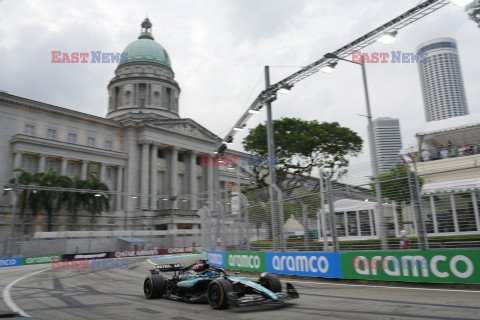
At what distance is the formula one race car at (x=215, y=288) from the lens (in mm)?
7520

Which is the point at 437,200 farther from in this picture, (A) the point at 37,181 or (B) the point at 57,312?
(A) the point at 37,181

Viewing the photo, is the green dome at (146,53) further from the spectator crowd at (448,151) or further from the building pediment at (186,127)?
the spectator crowd at (448,151)

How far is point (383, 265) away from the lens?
11180mm

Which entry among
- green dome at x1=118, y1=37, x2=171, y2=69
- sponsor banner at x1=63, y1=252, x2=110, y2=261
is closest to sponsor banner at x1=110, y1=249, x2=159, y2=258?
sponsor banner at x1=63, y1=252, x2=110, y2=261

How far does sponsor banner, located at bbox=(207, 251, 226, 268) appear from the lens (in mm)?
19750

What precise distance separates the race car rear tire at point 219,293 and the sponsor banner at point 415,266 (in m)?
5.72

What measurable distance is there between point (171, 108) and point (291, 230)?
221ft

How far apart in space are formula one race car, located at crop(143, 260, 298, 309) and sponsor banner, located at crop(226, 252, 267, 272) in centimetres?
649

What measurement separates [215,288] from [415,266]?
604 centimetres

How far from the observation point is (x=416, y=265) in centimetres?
1037

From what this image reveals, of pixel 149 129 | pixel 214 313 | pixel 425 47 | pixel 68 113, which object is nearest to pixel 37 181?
pixel 68 113

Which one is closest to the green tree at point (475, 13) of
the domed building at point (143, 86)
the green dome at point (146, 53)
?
the domed building at point (143, 86)

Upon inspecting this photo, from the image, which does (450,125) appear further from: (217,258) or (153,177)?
(153,177)

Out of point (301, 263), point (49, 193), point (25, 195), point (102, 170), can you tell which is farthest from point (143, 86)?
point (301, 263)
